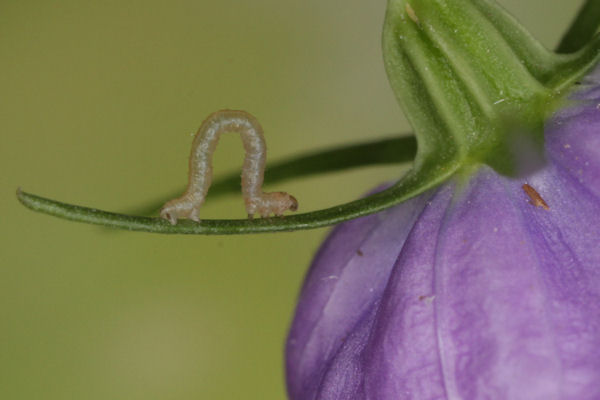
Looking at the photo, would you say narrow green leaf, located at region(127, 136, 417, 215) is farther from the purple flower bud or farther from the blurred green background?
the blurred green background

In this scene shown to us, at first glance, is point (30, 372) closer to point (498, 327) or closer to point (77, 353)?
point (77, 353)

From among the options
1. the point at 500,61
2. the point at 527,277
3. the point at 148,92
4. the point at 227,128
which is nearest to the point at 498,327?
the point at 527,277

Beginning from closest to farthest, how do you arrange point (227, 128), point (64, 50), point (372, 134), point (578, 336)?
point (578, 336) → point (227, 128) → point (372, 134) → point (64, 50)

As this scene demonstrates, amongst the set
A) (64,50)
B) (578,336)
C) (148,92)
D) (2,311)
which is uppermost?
(64,50)

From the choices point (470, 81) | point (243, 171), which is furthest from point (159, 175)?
point (470, 81)

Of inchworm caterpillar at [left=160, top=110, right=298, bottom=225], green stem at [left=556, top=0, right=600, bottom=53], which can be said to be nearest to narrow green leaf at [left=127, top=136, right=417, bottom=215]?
inchworm caterpillar at [left=160, top=110, right=298, bottom=225]

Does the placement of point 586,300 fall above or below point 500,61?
below

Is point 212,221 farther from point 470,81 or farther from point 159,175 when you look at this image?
point 159,175
